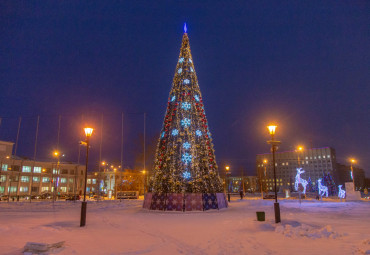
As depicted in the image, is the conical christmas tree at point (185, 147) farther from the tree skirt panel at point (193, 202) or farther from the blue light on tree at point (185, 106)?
the tree skirt panel at point (193, 202)

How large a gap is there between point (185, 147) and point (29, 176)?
236 feet

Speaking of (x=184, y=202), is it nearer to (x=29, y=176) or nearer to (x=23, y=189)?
(x=23, y=189)

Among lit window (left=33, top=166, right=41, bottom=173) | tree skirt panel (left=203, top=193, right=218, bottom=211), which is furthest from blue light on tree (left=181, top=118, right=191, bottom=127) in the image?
lit window (left=33, top=166, right=41, bottom=173)

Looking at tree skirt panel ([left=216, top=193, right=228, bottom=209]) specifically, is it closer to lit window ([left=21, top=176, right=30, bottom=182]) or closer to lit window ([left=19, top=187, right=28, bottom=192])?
lit window ([left=19, top=187, right=28, bottom=192])

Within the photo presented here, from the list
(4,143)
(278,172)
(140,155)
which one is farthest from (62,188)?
(278,172)

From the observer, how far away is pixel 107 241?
31.6 feet

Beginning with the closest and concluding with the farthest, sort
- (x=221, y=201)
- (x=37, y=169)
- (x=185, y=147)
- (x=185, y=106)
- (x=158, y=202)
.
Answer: (x=158, y=202), (x=185, y=147), (x=221, y=201), (x=185, y=106), (x=37, y=169)

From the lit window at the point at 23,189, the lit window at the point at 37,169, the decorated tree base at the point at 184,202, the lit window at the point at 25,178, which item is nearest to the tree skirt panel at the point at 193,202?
the decorated tree base at the point at 184,202

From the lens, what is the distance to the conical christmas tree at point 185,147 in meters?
21.4

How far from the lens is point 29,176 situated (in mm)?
76250

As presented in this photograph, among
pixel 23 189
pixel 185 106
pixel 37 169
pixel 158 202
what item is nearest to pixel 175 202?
pixel 158 202

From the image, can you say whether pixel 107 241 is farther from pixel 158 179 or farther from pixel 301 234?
pixel 158 179

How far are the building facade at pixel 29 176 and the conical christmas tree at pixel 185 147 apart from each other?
137 ft

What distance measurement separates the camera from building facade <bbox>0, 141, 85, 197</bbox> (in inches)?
2719
